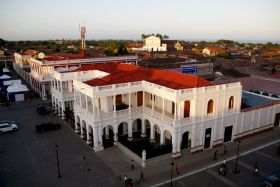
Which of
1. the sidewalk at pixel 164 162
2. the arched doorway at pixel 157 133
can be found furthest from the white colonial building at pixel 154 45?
the sidewalk at pixel 164 162

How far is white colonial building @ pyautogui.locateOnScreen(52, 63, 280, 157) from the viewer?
2534 cm

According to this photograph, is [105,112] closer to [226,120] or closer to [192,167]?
[192,167]

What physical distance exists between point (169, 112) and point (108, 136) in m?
8.01

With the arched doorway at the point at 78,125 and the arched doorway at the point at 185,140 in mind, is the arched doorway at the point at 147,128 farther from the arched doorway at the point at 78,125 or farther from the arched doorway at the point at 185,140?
the arched doorway at the point at 78,125

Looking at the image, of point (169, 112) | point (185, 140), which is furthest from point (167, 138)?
point (169, 112)

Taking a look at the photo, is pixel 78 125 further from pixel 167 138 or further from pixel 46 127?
pixel 167 138

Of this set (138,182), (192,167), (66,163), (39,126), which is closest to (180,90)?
(192,167)

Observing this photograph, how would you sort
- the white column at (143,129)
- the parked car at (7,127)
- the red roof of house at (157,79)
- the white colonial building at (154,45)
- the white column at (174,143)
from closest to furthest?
1. the white column at (174,143)
2. the red roof of house at (157,79)
3. the white column at (143,129)
4. the parked car at (7,127)
5. the white colonial building at (154,45)

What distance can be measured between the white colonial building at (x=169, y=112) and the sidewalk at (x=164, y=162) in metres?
0.84

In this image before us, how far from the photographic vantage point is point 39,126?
108 ft

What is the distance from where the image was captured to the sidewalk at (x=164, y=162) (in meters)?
22.3

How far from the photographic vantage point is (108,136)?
98.6 feet

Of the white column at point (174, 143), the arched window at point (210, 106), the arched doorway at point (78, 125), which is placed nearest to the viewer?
the white column at point (174, 143)

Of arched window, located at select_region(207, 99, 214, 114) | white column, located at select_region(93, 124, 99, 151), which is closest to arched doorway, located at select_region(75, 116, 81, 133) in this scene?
white column, located at select_region(93, 124, 99, 151)
